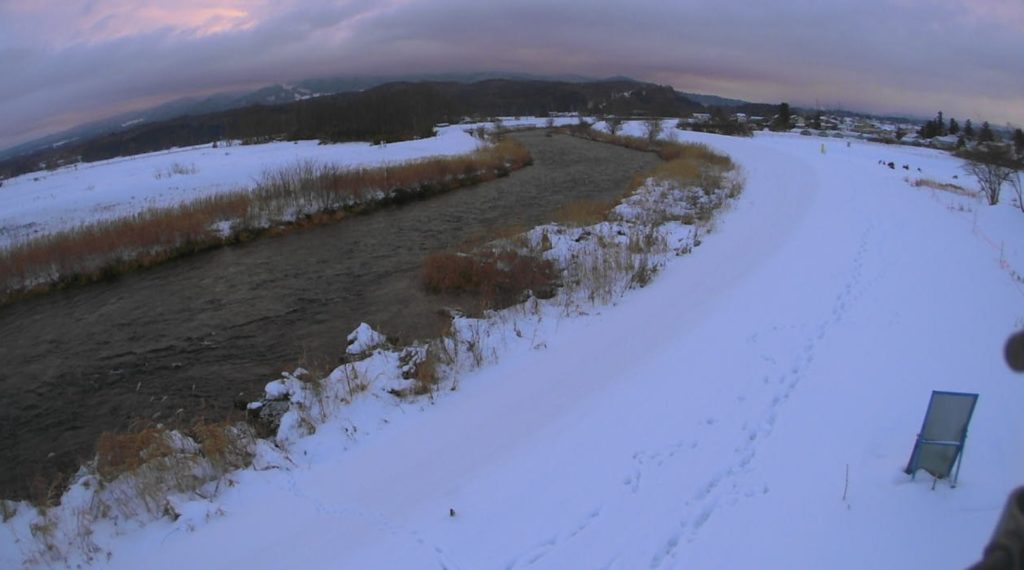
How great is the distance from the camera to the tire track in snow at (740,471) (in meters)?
4.17

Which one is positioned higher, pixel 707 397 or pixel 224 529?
pixel 707 397

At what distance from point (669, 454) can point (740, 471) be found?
66 centimetres

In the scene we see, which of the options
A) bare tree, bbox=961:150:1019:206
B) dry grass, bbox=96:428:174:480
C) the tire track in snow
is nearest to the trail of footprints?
the tire track in snow

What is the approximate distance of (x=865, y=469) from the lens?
4574mm

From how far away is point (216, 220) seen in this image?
1884 centimetres

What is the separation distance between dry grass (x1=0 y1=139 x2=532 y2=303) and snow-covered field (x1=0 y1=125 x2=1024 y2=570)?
476 inches

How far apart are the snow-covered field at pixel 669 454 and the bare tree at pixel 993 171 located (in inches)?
414

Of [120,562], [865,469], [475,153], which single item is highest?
[475,153]

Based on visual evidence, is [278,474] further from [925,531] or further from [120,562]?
[925,531]

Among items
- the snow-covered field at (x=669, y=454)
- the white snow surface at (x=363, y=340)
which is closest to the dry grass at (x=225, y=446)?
the snow-covered field at (x=669, y=454)

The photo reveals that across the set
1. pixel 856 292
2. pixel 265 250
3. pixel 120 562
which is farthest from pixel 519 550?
pixel 265 250

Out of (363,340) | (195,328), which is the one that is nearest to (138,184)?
(195,328)

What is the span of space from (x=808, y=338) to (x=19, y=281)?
58.1 feet

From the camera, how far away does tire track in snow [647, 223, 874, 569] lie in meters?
4.17
